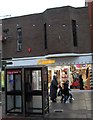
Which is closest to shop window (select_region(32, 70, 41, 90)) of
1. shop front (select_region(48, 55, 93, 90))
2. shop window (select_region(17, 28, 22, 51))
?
shop front (select_region(48, 55, 93, 90))

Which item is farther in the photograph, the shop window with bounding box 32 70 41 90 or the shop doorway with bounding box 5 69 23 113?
the shop doorway with bounding box 5 69 23 113

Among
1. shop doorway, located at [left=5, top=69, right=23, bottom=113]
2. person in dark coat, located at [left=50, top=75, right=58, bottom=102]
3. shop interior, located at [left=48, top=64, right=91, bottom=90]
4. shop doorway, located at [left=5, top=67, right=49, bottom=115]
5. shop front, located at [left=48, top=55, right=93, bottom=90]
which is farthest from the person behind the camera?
shop interior, located at [left=48, top=64, right=91, bottom=90]

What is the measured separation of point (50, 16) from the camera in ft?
89.7

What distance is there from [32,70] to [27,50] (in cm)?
1775

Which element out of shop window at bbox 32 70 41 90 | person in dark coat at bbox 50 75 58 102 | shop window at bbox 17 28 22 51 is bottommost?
person in dark coat at bbox 50 75 58 102

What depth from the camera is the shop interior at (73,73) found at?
2820 centimetres

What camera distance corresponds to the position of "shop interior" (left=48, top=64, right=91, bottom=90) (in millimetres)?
28195

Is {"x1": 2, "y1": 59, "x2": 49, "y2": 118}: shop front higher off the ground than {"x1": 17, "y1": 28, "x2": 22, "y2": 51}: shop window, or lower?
lower

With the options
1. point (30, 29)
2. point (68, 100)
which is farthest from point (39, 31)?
point (68, 100)

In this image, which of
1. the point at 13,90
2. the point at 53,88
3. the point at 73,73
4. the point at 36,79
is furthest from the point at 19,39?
the point at 36,79

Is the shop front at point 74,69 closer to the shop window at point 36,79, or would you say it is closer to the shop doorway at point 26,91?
the shop doorway at point 26,91

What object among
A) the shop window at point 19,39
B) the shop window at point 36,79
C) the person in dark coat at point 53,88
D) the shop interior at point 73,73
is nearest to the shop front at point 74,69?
the shop interior at point 73,73

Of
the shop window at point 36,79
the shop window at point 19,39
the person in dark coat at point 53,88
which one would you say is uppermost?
the shop window at point 19,39

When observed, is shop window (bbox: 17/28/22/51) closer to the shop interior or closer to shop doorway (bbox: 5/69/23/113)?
the shop interior
